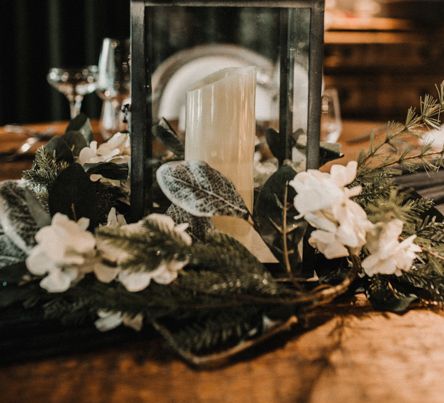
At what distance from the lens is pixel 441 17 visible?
3.71 m

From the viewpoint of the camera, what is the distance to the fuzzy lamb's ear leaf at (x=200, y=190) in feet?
1.96

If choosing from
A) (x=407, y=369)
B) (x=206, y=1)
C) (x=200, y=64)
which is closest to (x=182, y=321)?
(x=407, y=369)

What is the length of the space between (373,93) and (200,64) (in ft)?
5.61


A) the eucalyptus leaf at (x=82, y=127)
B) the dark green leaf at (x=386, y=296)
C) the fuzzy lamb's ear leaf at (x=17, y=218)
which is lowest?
the dark green leaf at (x=386, y=296)

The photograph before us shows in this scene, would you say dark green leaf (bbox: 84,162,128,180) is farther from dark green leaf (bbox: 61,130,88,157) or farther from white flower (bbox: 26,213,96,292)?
white flower (bbox: 26,213,96,292)

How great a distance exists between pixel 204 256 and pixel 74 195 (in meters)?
0.15

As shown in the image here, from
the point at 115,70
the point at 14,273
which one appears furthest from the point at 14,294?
the point at 115,70

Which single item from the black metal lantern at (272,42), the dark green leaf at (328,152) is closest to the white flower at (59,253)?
the black metal lantern at (272,42)

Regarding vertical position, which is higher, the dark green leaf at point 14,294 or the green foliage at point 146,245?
the green foliage at point 146,245

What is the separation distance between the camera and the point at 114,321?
543mm

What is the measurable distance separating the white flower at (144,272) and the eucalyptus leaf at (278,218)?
88mm

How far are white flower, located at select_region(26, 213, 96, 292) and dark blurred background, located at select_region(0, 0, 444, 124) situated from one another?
115 inches

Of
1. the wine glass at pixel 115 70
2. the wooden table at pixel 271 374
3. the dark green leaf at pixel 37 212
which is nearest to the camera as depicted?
the wooden table at pixel 271 374

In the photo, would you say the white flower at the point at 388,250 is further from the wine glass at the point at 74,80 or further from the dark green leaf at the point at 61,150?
the wine glass at the point at 74,80
